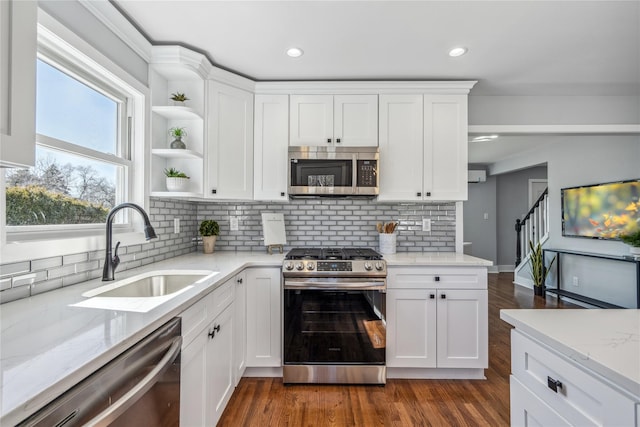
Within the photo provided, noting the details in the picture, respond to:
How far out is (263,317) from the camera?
229 centimetres

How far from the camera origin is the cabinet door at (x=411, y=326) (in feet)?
7.52

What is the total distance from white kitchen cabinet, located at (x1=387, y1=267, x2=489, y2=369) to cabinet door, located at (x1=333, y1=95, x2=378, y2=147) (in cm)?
113

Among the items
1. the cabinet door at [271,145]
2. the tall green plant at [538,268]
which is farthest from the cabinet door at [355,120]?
the tall green plant at [538,268]

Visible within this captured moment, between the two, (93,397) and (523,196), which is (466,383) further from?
(523,196)

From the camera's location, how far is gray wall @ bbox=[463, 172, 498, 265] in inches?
262

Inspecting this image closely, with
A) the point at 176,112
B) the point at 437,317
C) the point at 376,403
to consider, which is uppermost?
the point at 176,112

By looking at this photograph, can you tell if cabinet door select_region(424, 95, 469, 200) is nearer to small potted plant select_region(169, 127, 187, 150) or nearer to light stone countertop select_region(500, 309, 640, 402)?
light stone countertop select_region(500, 309, 640, 402)

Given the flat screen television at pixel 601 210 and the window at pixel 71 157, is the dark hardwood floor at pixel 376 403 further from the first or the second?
the flat screen television at pixel 601 210

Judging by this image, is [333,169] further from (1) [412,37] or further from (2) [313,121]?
(1) [412,37]

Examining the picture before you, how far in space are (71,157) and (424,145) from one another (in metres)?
2.44

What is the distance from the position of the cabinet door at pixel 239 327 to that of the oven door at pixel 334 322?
1.02 feet

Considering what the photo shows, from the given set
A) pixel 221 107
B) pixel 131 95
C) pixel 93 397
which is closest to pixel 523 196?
pixel 221 107

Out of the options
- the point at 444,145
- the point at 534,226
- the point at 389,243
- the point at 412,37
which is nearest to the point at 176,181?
the point at 389,243

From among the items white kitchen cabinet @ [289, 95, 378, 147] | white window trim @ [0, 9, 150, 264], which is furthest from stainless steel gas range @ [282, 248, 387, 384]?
white window trim @ [0, 9, 150, 264]
